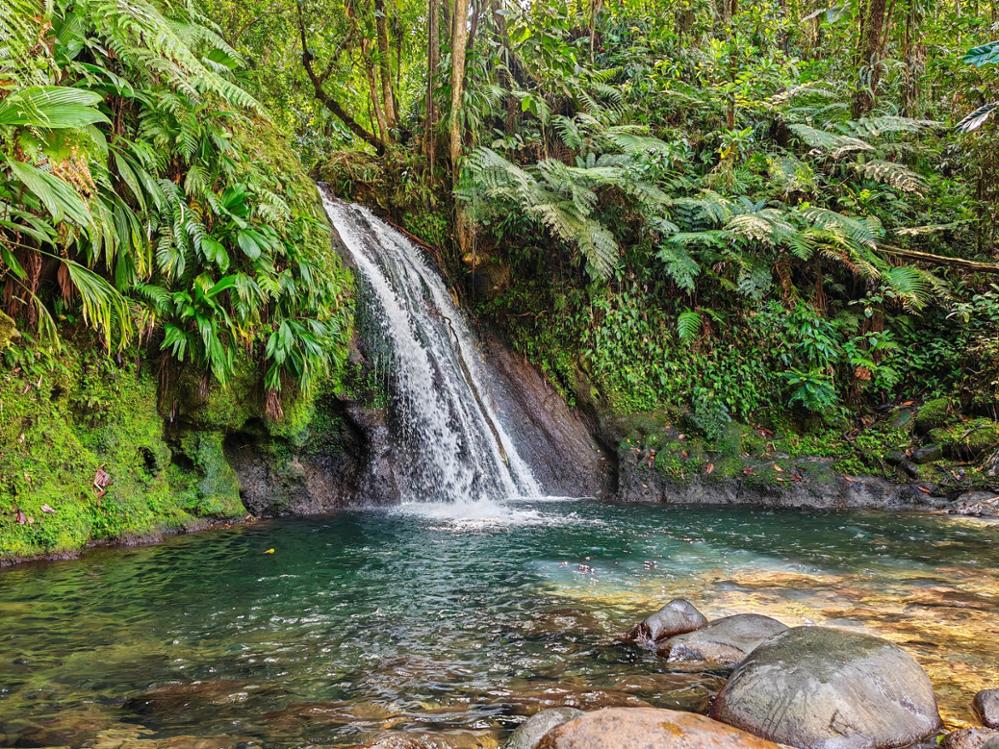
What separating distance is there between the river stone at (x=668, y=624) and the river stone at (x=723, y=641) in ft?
0.29

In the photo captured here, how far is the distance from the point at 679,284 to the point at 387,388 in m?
4.47

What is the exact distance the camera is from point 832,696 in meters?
2.76

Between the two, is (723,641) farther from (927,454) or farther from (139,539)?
(927,454)

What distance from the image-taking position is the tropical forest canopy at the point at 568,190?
5.76 m

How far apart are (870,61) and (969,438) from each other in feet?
22.4

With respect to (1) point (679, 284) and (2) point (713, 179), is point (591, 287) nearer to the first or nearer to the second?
(1) point (679, 284)

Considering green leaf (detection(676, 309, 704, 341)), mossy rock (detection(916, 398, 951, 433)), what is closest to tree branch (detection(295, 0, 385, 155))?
green leaf (detection(676, 309, 704, 341))

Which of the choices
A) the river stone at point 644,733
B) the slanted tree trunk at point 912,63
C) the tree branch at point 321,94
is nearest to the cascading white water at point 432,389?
the tree branch at point 321,94

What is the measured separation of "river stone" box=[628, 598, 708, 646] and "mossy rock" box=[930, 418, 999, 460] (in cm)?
664

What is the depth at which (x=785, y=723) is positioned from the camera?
8.89 feet

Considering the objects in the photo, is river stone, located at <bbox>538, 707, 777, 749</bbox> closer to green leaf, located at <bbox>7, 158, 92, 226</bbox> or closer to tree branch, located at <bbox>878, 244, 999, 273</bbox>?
green leaf, located at <bbox>7, 158, 92, 226</bbox>

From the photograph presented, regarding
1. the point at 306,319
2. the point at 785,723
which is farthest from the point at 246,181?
the point at 785,723

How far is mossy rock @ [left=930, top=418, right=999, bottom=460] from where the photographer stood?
8.39m

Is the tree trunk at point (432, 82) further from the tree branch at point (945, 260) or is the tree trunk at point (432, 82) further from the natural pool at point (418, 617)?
the tree branch at point (945, 260)
